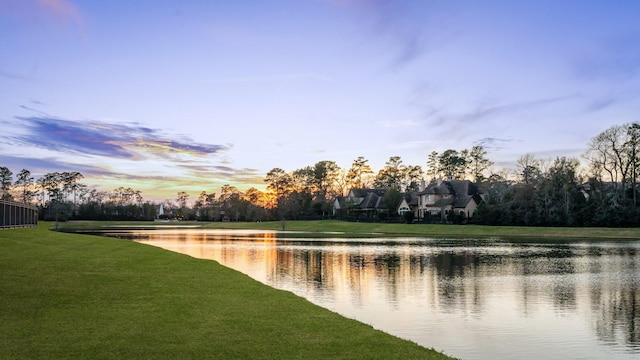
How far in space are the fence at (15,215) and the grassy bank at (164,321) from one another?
2763 centimetres

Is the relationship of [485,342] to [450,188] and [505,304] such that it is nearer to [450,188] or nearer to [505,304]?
[505,304]

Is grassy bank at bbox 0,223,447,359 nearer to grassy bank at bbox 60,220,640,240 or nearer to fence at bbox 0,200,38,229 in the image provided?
fence at bbox 0,200,38,229

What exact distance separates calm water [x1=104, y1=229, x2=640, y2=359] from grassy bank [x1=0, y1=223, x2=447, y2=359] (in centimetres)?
221

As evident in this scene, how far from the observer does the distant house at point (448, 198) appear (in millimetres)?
98312

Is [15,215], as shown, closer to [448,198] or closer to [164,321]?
[164,321]

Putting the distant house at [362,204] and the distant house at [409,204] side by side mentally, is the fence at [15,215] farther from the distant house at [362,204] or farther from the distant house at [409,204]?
the distant house at [409,204]

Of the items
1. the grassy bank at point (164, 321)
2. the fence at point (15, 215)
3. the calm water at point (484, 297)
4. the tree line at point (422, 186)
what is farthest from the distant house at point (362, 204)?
the grassy bank at point (164, 321)

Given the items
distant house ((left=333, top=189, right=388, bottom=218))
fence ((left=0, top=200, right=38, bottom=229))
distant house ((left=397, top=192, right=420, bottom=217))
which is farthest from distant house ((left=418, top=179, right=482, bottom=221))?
fence ((left=0, top=200, right=38, bottom=229))

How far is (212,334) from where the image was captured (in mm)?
11047

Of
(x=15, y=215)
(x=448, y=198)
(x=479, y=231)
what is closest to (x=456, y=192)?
(x=448, y=198)

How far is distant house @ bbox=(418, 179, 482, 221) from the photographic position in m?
98.3

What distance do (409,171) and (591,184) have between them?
7091 cm

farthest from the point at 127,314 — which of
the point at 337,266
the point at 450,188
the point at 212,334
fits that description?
the point at 450,188

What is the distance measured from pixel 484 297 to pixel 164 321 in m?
11.9
